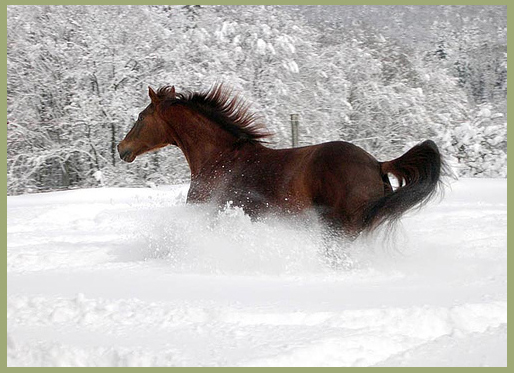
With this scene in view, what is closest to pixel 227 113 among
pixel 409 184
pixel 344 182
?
pixel 344 182

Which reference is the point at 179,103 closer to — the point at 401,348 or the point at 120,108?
the point at 401,348

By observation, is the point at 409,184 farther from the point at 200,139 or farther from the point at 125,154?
the point at 125,154

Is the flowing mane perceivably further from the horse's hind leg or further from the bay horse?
the horse's hind leg

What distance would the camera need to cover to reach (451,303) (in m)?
3.36

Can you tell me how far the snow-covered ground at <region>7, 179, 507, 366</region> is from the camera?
9.04ft

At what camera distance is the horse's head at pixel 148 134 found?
5.83 metres

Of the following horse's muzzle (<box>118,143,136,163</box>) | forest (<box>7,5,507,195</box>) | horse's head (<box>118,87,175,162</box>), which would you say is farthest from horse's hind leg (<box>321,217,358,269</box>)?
forest (<box>7,5,507,195</box>)

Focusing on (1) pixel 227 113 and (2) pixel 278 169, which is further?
(1) pixel 227 113

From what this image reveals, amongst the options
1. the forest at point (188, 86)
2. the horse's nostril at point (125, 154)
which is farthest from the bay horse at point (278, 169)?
the forest at point (188, 86)

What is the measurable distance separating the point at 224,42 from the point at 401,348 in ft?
46.4

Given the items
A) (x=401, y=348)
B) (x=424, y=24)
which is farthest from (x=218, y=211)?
(x=424, y=24)

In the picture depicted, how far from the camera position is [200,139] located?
5.58m

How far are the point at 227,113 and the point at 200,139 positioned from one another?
1.17 ft

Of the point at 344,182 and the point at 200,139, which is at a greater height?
the point at 200,139
